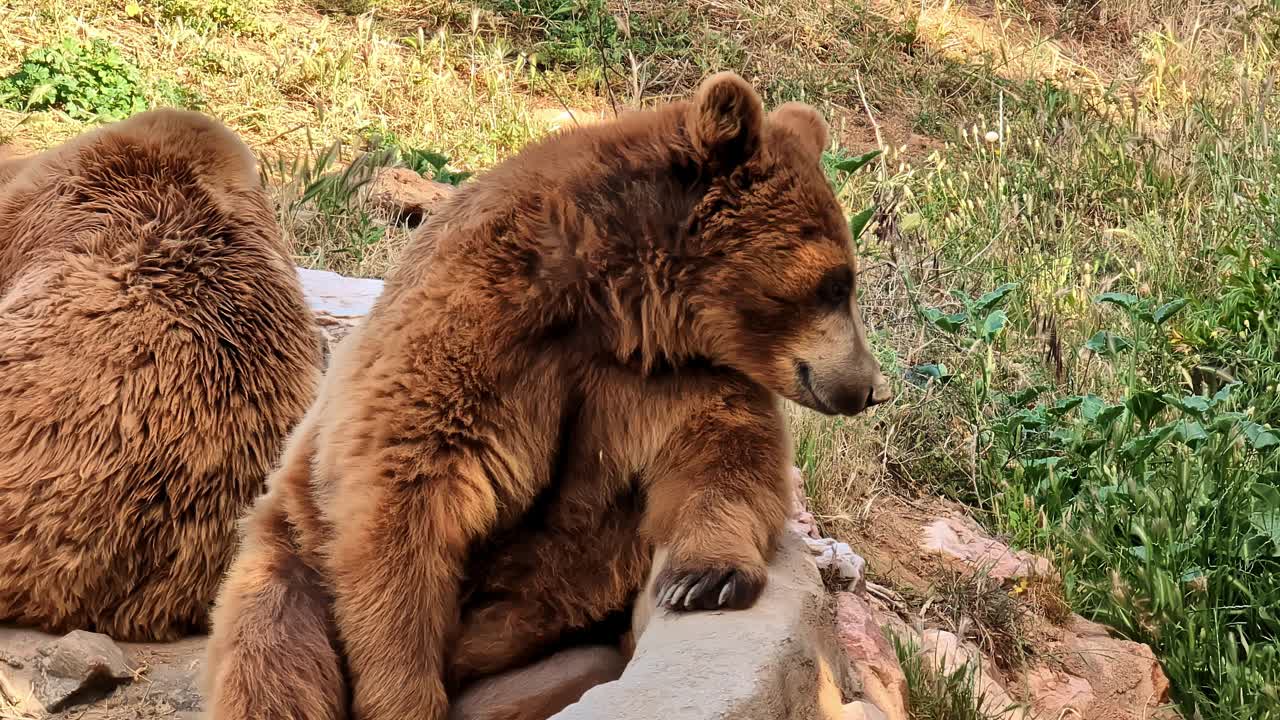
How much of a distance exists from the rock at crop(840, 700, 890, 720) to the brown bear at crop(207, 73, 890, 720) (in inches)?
20.2

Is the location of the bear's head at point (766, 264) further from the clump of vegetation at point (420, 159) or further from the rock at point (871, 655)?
the clump of vegetation at point (420, 159)

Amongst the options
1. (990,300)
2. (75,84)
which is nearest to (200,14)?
(75,84)

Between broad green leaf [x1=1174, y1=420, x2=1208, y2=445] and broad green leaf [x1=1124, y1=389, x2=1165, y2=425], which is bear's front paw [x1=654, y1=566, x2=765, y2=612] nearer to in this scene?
broad green leaf [x1=1174, y1=420, x2=1208, y2=445]

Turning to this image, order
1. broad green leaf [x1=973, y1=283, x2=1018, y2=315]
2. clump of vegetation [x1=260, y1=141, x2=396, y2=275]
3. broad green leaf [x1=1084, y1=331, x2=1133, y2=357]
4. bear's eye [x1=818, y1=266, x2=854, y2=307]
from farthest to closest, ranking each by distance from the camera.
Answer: clump of vegetation [x1=260, y1=141, x2=396, y2=275], broad green leaf [x1=973, y1=283, x2=1018, y2=315], broad green leaf [x1=1084, y1=331, x2=1133, y2=357], bear's eye [x1=818, y1=266, x2=854, y2=307]

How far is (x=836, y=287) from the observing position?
3605mm

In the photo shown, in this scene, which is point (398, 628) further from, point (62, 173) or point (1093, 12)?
point (1093, 12)

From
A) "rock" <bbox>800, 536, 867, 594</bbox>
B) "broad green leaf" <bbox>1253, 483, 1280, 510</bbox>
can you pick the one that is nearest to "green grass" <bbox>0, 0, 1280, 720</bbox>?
"broad green leaf" <bbox>1253, 483, 1280, 510</bbox>

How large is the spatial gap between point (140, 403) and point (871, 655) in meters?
2.81

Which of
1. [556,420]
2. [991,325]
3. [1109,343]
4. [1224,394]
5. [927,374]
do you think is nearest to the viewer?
[556,420]

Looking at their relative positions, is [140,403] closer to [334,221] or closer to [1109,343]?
[334,221]

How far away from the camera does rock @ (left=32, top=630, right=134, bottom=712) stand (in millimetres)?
4383

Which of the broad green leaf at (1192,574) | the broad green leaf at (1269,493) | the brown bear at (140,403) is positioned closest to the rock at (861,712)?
the broad green leaf at (1192,574)

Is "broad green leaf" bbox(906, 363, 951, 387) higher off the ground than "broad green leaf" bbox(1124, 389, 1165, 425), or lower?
lower

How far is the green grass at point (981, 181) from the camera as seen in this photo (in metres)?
5.67
